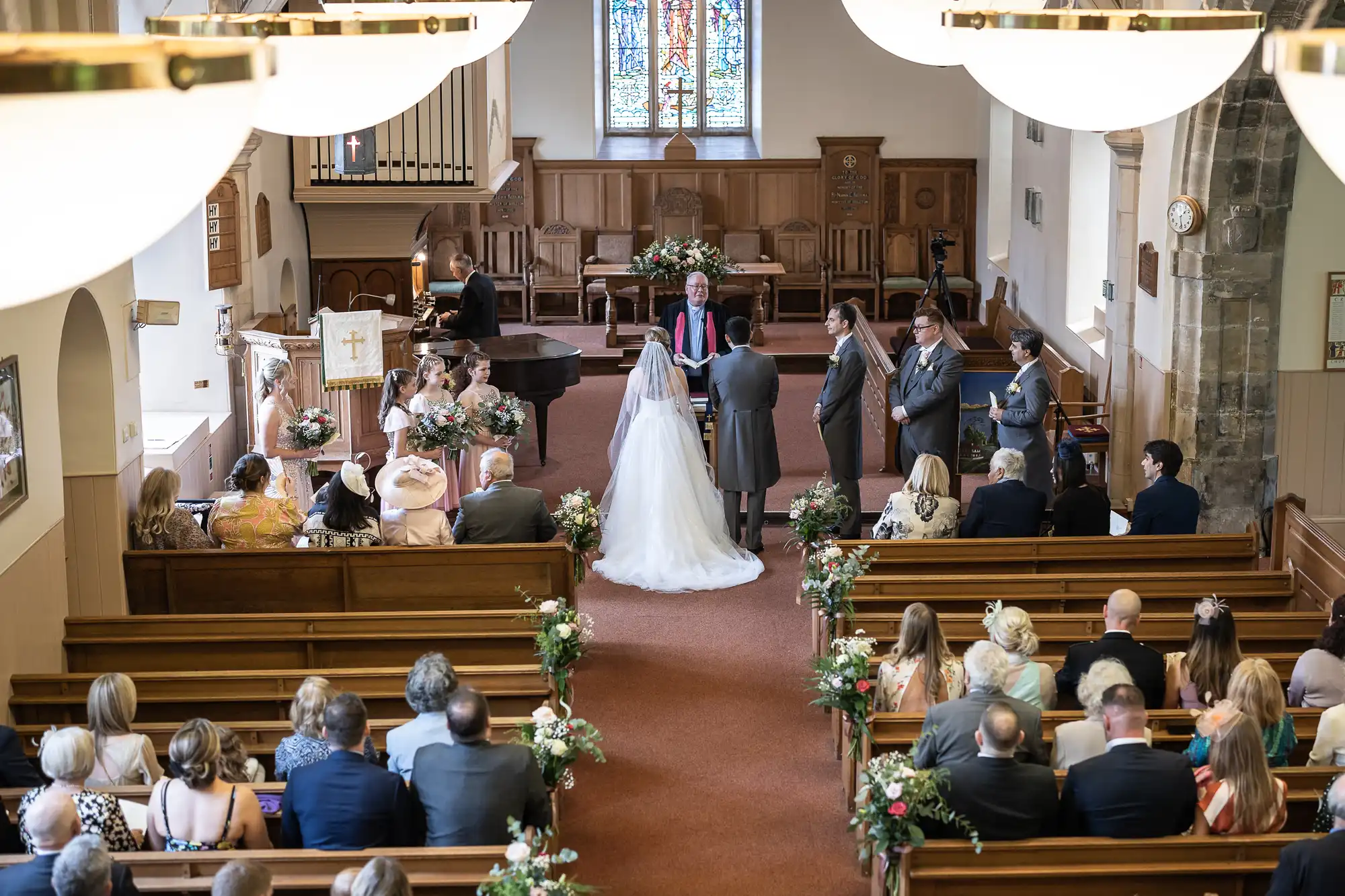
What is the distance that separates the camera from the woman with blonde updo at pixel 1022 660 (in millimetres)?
5402

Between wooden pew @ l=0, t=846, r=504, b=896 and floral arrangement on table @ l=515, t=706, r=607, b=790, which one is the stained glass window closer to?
floral arrangement on table @ l=515, t=706, r=607, b=790

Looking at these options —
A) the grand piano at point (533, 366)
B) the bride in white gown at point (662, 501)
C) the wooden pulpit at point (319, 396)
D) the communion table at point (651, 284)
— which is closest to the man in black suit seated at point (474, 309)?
the grand piano at point (533, 366)

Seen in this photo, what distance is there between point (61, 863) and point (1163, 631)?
458cm

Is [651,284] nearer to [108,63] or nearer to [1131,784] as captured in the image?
[1131,784]

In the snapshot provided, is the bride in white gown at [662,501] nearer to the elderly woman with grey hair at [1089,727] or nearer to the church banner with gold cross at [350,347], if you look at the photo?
the church banner with gold cross at [350,347]

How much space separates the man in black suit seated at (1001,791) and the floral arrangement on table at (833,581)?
223cm

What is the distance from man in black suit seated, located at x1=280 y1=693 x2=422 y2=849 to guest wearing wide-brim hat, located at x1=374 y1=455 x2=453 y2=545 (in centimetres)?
336

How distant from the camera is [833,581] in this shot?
6793 mm

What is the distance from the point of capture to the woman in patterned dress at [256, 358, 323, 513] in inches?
352

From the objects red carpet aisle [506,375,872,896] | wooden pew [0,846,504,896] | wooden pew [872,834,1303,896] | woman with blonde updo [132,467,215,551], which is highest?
woman with blonde updo [132,467,215,551]

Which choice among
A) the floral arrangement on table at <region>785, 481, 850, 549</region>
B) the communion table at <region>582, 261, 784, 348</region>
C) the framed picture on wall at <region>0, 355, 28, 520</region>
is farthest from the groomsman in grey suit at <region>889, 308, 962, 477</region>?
the communion table at <region>582, 261, 784, 348</region>

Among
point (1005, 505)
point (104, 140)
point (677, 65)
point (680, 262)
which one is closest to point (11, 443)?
point (1005, 505)

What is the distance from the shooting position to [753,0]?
18250mm

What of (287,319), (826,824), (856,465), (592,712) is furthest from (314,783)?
(287,319)
